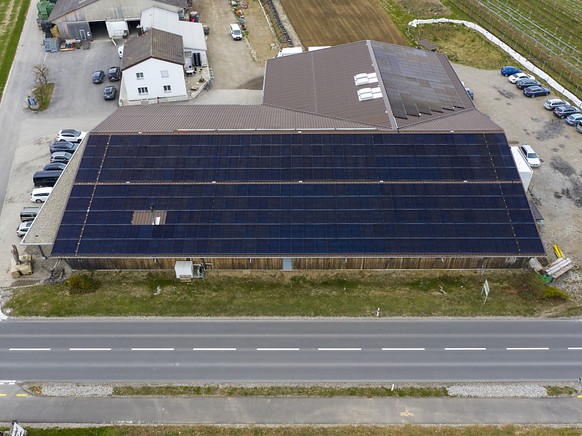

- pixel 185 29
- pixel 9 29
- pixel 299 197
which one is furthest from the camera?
pixel 9 29

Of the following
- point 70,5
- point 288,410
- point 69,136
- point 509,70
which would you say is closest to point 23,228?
point 69,136

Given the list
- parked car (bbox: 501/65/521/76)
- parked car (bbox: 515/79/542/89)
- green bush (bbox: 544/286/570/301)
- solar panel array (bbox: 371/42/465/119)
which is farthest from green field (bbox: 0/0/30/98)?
parked car (bbox: 515/79/542/89)

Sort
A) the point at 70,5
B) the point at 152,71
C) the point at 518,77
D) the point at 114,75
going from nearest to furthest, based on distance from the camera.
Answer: the point at 152,71
the point at 114,75
the point at 518,77
the point at 70,5

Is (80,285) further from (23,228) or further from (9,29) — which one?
(9,29)

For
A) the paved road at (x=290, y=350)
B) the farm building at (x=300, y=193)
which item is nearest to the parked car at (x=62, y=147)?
the farm building at (x=300, y=193)

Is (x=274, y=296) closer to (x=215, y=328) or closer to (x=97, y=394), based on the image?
(x=215, y=328)

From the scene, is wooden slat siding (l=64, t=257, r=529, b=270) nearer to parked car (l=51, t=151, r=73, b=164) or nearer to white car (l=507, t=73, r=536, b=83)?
parked car (l=51, t=151, r=73, b=164)

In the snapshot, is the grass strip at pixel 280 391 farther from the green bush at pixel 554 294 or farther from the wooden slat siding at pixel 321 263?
the green bush at pixel 554 294
